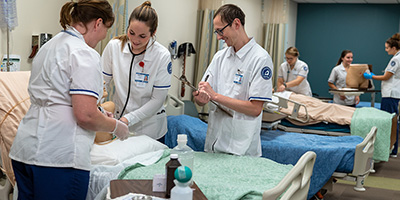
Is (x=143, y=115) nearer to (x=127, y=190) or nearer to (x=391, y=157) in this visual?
(x=127, y=190)

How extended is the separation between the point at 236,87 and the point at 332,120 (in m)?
3.14

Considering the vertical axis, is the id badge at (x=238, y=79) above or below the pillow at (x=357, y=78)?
above

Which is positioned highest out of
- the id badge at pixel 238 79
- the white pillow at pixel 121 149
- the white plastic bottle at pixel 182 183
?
the id badge at pixel 238 79

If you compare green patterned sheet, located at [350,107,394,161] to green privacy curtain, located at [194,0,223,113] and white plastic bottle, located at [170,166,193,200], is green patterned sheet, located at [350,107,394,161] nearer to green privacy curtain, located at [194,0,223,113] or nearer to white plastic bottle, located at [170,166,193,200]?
green privacy curtain, located at [194,0,223,113]

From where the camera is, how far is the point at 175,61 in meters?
5.42

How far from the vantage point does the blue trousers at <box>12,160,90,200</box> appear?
5.79 ft

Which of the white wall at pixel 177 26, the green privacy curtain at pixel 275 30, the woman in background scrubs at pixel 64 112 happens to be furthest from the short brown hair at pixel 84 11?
the green privacy curtain at pixel 275 30

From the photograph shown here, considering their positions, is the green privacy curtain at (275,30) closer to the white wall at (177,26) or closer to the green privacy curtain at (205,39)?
the green privacy curtain at (205,39)

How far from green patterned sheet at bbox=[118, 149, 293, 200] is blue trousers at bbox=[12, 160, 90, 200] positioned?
1.39 feet

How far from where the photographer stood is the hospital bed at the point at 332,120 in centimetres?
493

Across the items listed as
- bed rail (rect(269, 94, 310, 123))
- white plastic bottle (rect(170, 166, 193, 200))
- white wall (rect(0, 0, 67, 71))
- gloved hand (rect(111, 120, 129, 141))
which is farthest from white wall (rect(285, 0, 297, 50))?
white plastic bottle (rect(170, 166, 193, 200))

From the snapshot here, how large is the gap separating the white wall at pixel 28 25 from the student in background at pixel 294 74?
341 cm

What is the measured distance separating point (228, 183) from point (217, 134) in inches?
22.1

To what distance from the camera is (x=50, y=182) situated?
1.77 m
